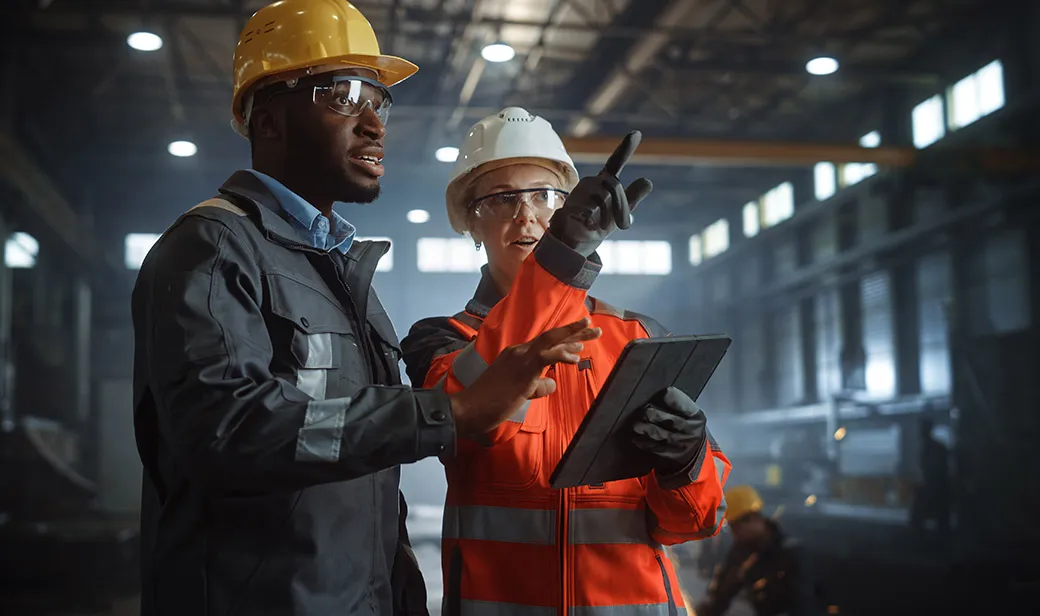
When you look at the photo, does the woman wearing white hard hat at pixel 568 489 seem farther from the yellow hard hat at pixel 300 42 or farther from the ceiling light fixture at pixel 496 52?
the ceiling light fixture at pixel 496 52

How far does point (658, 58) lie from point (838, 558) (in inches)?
292

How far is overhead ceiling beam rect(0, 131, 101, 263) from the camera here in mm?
12531

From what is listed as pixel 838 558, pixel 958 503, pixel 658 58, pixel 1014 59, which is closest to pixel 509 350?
pixel 838 558

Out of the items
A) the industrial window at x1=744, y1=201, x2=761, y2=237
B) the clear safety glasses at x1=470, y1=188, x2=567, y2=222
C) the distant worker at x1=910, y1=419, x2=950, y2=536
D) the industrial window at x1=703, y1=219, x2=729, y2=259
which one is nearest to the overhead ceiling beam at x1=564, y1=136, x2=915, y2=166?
the distant worker at x1=910, y1=419, x2=950, y2=536

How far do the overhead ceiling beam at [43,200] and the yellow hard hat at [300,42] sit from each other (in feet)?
39.4

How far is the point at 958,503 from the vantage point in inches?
491

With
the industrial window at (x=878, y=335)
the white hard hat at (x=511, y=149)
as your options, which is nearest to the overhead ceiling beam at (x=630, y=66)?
the industrial window at (x=878, y=335)

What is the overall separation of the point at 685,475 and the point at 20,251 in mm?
13337

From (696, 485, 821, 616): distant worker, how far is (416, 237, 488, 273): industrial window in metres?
10.9

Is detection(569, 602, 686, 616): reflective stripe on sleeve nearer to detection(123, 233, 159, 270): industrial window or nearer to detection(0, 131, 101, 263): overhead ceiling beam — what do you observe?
detection(0, 131, 101, 263): overhead ceiling beam

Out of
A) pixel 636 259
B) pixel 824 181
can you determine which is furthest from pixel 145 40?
pixel 824 181

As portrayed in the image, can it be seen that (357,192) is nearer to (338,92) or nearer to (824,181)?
(338,92)

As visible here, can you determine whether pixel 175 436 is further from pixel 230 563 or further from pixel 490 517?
pixel 490 517

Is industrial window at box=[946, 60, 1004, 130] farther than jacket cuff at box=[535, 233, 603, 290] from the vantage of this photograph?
Yes
